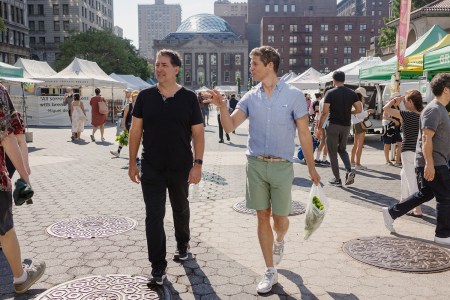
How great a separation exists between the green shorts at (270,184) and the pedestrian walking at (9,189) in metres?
1.97

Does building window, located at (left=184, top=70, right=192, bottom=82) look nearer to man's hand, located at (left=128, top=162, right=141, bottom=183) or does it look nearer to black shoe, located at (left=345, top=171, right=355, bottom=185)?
black shoe, located at (left=345, top=171, right=355, bottom=185)

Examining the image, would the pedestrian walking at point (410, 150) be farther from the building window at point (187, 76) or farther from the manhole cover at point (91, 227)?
the building window at point (187, 76)

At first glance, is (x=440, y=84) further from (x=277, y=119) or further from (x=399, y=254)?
(x=277, y=119)

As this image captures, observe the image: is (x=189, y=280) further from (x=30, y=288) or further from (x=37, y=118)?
(x=37, y=118)

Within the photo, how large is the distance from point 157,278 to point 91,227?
2.12 m

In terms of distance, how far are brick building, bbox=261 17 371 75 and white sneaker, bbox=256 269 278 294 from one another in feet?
348

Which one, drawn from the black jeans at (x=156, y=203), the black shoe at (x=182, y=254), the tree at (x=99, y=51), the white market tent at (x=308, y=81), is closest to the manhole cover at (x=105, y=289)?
the black jeans at (x=156, y=203)

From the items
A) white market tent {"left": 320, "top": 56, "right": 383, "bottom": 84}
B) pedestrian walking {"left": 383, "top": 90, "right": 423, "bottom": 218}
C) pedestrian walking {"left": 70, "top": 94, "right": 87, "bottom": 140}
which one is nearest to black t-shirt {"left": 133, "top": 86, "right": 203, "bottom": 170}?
pedestrian walking {"left": 383, "top": 90, "right": 423, "bottom": 218}

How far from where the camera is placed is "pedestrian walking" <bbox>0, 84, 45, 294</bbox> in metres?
3.64

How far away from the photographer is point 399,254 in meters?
4.73

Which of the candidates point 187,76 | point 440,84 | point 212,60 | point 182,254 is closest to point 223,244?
point 182,254

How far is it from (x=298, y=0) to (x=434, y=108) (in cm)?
15359

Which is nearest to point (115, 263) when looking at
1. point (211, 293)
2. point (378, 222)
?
point (211, 293)

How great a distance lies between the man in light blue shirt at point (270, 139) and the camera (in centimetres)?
385
